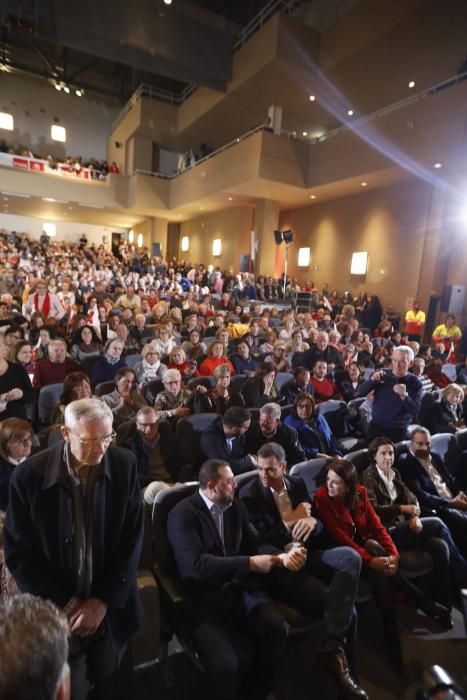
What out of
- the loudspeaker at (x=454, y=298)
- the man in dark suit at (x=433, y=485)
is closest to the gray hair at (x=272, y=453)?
the man in dark suit at (x=433, y=485)

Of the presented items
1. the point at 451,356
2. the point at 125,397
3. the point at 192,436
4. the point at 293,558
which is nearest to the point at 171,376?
the point at 125,397

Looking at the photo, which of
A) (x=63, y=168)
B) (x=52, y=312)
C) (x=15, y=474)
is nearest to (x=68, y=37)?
(x=63, y=168)

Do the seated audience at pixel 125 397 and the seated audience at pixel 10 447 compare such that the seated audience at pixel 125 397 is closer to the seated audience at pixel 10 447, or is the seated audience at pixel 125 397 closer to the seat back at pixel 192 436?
the seat back at pixel 192 436

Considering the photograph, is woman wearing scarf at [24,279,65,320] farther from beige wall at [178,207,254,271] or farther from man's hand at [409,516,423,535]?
beige wall at [178,207,254,271]

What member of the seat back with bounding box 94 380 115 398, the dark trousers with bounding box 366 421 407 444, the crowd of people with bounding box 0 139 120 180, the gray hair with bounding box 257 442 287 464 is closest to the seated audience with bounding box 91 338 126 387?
the seat back with bounding box 94 380 115 398

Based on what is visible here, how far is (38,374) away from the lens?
3.72 meters

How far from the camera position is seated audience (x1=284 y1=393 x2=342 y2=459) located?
10.6 feet

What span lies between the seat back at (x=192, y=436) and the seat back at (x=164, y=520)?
2.91 ft

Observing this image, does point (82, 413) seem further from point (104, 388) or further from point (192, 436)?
point (104, 388)

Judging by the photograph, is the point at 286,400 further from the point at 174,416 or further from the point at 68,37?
the point at 68,37

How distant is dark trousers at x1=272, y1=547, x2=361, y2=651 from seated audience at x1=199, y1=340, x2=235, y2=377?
2772mm

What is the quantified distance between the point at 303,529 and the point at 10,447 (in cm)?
161

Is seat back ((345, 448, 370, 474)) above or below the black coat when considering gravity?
below

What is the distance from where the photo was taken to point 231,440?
2914mm
